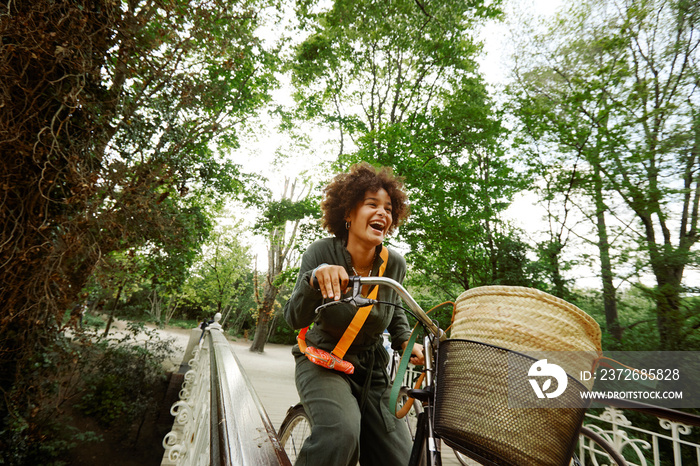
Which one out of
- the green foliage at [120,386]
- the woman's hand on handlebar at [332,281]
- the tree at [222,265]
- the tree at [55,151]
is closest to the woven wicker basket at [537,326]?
the woman's hand on handlebar at [332,281]

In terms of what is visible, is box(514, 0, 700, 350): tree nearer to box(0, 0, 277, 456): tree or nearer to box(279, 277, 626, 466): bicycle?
box(279, 277, 626, 466): bicycle

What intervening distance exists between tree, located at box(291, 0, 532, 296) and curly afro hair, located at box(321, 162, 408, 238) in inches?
222

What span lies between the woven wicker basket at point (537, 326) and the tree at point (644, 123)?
17.1 ft

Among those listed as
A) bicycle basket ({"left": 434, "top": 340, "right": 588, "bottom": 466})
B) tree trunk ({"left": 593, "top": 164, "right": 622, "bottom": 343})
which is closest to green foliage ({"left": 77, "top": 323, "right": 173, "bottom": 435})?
bicycle basket ({"left": 434, "top": 340, "right": 588, "bottom": 466})

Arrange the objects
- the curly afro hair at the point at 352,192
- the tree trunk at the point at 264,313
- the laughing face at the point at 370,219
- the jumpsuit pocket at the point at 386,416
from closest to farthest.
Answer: the jumpsuit pocket at the point at 386,416
the laughing face at the point at 370,219
the curly afro hair at the point at 352,192
the tree trunk at the point at 264,313

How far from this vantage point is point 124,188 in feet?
14.5

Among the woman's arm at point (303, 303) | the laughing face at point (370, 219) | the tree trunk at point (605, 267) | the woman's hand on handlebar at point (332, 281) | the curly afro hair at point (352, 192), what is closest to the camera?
the woman's hand on handlebar at point (332, 281)

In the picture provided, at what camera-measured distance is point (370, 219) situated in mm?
1993

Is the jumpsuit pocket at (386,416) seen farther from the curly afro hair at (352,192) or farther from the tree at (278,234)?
the tree at (278,234)

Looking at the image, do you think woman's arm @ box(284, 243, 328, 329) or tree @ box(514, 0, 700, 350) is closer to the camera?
woman's arm @ box(284, 243, 328, 329)

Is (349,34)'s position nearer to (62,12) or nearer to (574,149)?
(574,149)

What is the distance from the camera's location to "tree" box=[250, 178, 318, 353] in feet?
35.3

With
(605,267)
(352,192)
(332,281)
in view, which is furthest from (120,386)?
(605,267)

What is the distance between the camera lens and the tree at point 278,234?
10.8m
